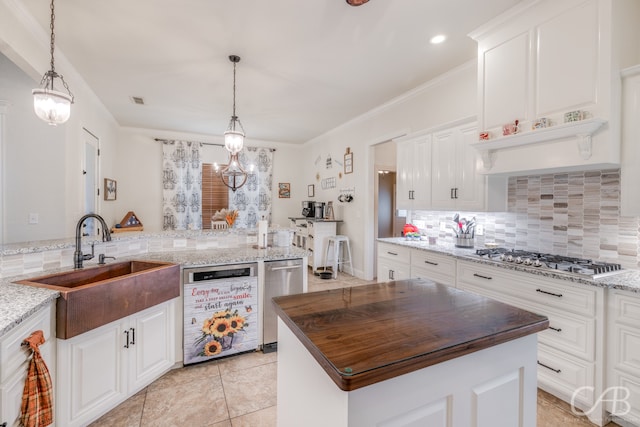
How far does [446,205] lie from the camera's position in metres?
3.07

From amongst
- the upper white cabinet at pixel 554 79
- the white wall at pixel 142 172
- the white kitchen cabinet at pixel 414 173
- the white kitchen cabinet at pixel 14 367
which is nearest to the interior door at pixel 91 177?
the white wall at pixel 142 172

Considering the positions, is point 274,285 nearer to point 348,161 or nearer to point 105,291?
point 105,291

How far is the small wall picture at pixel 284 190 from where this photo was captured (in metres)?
7.12

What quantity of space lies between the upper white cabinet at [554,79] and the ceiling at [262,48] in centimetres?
28

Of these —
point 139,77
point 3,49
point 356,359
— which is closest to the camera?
point 356,359

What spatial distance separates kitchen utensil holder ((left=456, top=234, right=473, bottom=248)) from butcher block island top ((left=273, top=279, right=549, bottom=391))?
1.83 m

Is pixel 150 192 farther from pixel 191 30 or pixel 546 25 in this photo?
pixel 546 25

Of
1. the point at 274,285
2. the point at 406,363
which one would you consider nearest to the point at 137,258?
the point at 274,285

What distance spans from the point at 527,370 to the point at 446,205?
2.20 m

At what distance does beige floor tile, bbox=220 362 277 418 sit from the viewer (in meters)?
1.95

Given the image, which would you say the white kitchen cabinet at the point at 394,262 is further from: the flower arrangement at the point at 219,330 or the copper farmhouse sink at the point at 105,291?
the copper farmhouse sink at the point at 105,291

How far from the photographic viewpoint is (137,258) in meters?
2.44

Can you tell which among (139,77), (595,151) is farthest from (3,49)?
(595,151)

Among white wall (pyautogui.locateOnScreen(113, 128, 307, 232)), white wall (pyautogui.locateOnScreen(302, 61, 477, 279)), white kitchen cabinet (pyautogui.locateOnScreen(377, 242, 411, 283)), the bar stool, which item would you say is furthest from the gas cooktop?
white wall (pyautogui.locateOnScreen(113, 128, 307, 232))
